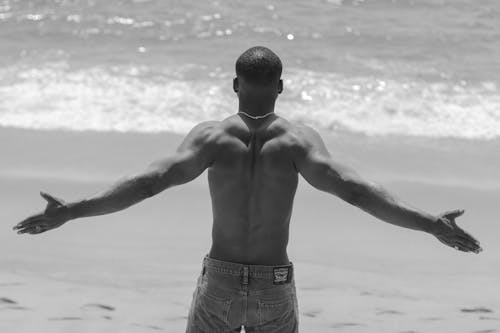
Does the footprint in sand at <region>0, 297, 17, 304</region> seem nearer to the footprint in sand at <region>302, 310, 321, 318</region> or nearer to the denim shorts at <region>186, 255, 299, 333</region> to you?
the footprint in sand at <region>302, 310, 321, 318</region>

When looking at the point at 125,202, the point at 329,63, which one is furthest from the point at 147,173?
the point at 329,63

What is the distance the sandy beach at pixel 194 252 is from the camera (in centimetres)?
564

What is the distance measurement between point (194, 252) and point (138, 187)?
10.9ft

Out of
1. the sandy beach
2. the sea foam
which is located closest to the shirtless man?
the sandy beach

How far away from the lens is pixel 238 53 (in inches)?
476

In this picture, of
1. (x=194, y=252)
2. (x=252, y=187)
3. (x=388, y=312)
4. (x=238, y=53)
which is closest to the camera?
(x=252, y=187)

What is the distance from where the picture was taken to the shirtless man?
331 centimetres

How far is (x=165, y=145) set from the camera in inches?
342

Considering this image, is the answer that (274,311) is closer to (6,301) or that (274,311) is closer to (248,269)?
(248,269)

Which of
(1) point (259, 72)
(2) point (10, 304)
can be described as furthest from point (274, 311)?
(2) point (10, 304)

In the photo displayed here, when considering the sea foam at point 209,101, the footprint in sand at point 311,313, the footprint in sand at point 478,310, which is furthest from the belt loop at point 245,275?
the sea foam at point 209,101

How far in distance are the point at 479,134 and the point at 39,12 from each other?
6.72 meters

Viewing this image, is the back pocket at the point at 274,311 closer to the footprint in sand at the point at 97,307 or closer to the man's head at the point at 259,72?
the man's head at the point at 259,72

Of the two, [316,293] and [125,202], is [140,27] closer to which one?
[316,293]
